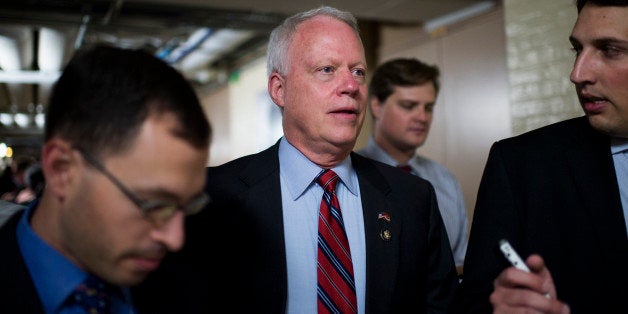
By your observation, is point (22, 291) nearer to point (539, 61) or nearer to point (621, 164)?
point (621, 164)

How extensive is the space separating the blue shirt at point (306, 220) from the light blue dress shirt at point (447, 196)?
3.96ft

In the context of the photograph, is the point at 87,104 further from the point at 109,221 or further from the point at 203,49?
the point at 203,49

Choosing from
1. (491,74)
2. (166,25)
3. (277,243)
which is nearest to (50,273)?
(277,243)

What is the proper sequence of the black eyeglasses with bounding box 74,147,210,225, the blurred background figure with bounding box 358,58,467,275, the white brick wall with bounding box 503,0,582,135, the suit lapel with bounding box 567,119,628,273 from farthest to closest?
the white brick wall with bounding box 503,0,582,135 → the blurred background figure with bounding box 358,58,467,275 → the suit lapel with bounding box 567,119,628,273 → the black eyeglasses with bounding box 74,147,210,225

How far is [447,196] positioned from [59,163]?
2232 millimetres

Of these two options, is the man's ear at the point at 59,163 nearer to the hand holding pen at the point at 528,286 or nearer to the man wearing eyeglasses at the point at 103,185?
the man wearing eyeglasses at the point at 103,185

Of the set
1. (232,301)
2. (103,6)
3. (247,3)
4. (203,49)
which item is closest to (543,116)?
(247,3)

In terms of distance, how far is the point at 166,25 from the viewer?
18.9 feet

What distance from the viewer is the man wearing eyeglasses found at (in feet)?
3.19

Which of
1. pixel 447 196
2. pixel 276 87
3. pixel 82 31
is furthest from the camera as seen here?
pixel 82 31

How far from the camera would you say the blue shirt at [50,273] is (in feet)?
3.29

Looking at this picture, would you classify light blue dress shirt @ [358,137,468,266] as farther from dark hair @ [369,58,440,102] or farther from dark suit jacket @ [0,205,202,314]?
dark suit jacket @ [0,205,202,314]

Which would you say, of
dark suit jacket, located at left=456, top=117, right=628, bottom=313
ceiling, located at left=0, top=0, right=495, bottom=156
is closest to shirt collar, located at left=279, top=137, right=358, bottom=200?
dark suit jacket, located at left=456, top=117, right=628, bottom=313

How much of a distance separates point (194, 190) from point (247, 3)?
12.6ft
